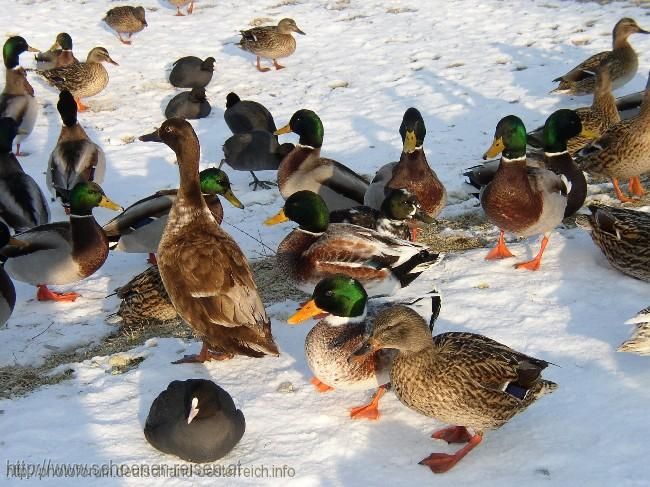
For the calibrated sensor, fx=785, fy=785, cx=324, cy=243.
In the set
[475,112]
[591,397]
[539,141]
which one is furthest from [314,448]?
[475,112]

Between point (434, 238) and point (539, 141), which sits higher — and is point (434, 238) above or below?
below

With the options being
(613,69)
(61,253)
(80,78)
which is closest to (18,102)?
(80,78)

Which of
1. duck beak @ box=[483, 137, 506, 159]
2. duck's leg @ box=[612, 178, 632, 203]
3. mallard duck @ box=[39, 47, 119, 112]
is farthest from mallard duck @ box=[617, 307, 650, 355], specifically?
mallard duck @ box=[39, 47, 119, 112]

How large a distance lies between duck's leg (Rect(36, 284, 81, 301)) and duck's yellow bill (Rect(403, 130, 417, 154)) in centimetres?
306

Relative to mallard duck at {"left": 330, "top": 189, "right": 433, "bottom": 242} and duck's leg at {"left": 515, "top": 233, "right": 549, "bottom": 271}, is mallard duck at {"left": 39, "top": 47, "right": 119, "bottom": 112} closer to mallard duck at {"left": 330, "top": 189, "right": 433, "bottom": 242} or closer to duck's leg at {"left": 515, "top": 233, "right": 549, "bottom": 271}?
mallard duck at {"left": 330, "top": 189, "right": 433, "bottom": 242}

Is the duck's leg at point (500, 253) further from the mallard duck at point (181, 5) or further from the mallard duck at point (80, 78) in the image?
the mallard duck at point (181, 5)

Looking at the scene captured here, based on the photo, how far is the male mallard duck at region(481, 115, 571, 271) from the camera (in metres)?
5.94

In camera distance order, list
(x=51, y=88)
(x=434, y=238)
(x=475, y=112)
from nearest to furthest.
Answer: (x=434, y=238) → (x=475, y=112) → (x=51, y=88)

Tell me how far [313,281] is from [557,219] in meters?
2.00

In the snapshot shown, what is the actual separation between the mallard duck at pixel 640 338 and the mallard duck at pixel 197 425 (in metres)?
2.18

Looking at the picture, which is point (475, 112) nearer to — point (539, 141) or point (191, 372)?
point (539, 141)

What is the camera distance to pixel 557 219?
19.8 ft

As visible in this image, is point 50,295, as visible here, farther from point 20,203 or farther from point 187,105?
point 187,105
